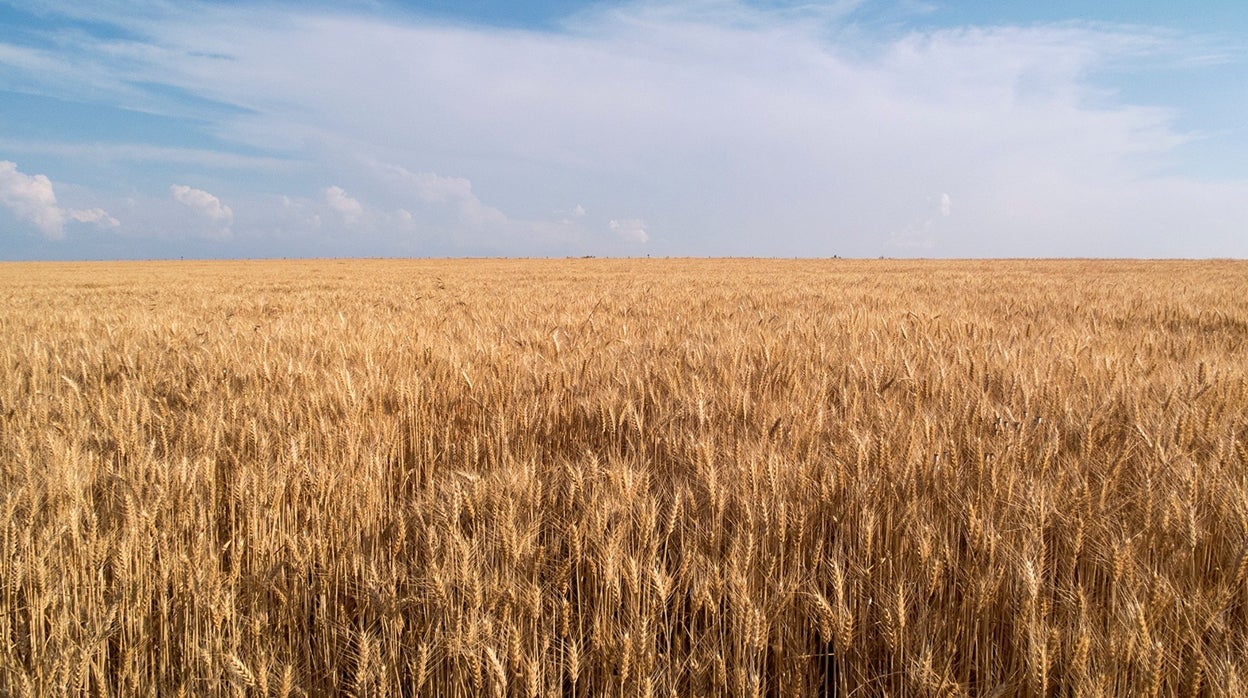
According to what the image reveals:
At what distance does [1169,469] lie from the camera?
1467 millimetres

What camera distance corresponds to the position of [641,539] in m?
1.25

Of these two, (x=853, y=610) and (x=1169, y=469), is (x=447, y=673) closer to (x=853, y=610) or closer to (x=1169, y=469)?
(x=853, y=610)

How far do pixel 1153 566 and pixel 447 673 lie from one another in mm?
1399

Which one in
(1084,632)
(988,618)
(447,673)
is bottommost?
(447,673)

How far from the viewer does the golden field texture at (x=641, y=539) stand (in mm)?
1014

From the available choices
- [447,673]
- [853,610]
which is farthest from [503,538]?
[853,610]

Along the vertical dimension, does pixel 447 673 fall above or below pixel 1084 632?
below

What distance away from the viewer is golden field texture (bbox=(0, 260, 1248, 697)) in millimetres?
1014

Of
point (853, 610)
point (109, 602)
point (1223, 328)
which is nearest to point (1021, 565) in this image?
point (853, 610)

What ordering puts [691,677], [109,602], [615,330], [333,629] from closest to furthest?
[691,677] → [333,629] → [109,602] → [615,330]

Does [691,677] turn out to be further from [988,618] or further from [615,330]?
[615,330]

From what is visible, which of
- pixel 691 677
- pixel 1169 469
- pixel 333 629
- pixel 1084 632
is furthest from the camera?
pixel 1169 469

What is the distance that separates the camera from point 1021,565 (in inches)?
42.1

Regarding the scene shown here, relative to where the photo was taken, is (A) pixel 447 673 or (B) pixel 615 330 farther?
(B) pixel 615 330
